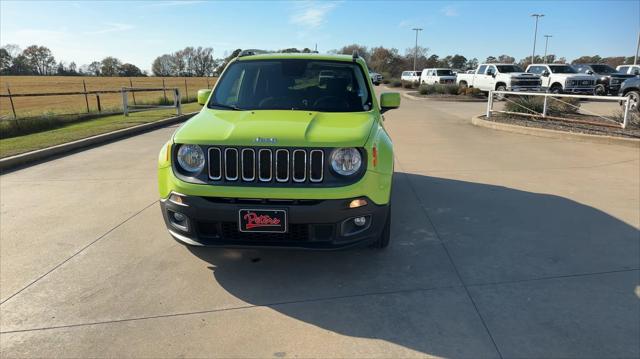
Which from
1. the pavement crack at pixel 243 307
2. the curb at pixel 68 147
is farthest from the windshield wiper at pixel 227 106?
the curb at pixel 68 147

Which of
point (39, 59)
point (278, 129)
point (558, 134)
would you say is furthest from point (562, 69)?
point (39, 59)

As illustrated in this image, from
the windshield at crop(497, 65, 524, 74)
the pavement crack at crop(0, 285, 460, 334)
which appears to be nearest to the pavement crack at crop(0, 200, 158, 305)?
the pavement crack at crop(0, 285, 460, 334)

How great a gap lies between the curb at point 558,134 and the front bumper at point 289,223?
8973mm

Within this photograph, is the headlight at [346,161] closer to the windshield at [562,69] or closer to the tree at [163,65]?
the windshield at [562,69]

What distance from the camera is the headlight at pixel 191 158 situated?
3.48 metres

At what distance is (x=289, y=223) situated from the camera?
3266 mm

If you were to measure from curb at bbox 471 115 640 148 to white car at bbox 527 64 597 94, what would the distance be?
1288 cm

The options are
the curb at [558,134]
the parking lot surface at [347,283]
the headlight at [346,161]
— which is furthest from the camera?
the curb at [558,134]

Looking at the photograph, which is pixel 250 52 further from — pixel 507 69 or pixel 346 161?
pixel 507 69

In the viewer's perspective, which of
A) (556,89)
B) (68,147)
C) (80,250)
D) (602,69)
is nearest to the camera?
(80,250)

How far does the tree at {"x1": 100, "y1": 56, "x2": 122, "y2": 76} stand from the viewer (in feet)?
369

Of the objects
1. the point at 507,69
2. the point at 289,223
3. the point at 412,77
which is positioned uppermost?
the point at 507,69

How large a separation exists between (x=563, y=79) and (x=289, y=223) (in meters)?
25.3

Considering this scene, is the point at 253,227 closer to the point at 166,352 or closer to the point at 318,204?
the point at 318,204
